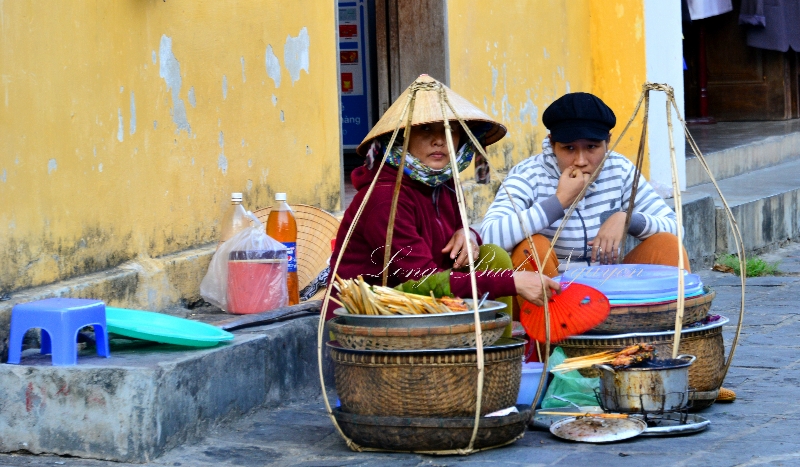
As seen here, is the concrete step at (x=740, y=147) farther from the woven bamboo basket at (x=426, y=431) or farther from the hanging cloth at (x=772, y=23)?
the woven bamboo basket at (x=426, y=431)

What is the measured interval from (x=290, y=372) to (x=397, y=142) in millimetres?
942

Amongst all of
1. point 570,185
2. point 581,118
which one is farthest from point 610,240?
point 581,118

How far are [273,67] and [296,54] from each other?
200mm

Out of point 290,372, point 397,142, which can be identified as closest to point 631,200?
point 397,142

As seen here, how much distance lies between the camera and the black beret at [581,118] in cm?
409

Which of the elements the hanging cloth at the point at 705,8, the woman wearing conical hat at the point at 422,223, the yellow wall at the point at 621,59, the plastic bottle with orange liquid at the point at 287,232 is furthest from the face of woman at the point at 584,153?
the hanging cloth at the point at 705,8

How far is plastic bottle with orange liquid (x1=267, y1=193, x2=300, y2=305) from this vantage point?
4.41 meters

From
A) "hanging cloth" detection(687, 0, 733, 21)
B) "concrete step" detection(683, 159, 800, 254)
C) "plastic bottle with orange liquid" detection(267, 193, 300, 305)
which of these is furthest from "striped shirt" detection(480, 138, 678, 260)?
"hanging cloth" detection(687, 0, 733, 21)

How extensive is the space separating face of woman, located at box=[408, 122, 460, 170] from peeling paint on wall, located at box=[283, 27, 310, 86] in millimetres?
1599

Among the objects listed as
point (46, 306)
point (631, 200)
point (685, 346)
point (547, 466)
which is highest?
point (631, 200)

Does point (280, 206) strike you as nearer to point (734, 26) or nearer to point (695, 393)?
point (695, 393)

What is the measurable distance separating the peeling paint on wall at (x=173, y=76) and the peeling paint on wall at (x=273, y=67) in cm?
62

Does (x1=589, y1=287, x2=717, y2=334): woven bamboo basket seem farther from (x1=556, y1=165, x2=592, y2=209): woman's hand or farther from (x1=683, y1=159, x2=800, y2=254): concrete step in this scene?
(x1=683, y1=159, x2=800, y2=254): concrete step

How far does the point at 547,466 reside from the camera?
9.91 feet
